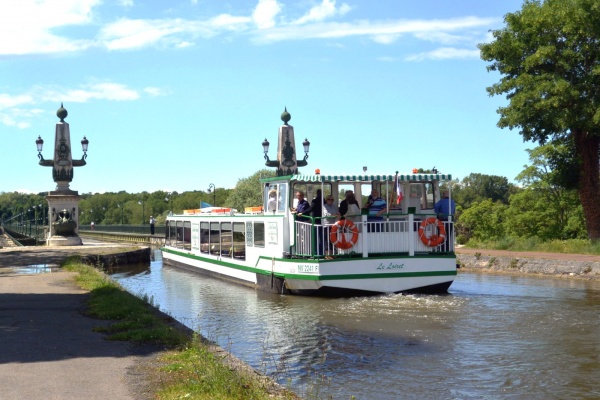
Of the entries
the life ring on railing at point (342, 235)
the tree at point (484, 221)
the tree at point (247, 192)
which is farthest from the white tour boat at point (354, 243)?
the tree at point (247, 192)

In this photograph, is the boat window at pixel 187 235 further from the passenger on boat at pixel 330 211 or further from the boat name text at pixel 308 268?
the boat name text at pixel 308 268

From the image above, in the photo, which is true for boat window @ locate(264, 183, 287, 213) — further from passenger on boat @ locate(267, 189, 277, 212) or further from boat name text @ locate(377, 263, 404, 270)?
boat name text @ locate(377, 263, 404, 270)

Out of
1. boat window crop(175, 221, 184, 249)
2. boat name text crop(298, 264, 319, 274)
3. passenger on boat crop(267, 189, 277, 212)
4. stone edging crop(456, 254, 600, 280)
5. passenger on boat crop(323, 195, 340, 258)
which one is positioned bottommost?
stone edging crop(456, 254, 600, 280)

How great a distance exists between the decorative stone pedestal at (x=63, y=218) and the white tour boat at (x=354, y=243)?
19820mm

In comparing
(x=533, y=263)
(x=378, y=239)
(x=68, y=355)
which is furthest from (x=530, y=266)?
(x=68, y=355)

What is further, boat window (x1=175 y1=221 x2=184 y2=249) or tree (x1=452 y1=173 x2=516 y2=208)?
tree (x1=452 y1=173 x2=516 y2=208)

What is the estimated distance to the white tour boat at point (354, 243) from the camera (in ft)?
62.5

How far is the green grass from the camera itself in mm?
27859

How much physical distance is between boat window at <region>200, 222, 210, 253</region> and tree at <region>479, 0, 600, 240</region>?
44.1 feet

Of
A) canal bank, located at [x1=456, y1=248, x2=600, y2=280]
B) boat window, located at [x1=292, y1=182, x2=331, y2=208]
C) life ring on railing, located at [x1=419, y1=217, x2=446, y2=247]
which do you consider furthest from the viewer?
canal bank, located at [x1=456, y1=248, x2=600, y2=280]

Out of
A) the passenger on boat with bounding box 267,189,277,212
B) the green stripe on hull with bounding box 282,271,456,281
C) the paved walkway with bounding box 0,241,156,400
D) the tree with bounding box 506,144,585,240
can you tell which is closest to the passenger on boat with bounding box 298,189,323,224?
the green stripe on hull with bounding box 282,271,456,281

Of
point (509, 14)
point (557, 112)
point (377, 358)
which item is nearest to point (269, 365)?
point (377, 358)

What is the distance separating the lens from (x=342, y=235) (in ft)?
62.3

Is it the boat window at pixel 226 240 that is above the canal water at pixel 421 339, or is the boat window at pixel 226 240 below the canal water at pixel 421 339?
above
